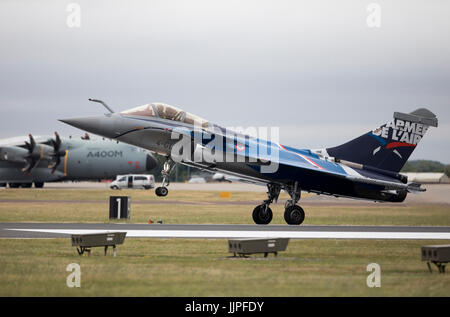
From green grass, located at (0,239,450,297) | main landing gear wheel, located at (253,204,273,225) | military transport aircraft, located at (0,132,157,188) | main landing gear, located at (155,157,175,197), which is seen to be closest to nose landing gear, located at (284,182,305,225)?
main landing gear wheel, located at (253,204,273,225)

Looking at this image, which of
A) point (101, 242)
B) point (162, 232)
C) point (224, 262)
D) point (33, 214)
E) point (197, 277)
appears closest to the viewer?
point (197, 277)

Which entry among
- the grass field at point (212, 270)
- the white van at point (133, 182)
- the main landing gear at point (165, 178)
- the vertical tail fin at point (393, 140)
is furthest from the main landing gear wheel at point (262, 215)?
the white van at point (133, 182)

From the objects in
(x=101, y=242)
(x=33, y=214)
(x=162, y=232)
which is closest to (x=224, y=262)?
(x=101, y=242)

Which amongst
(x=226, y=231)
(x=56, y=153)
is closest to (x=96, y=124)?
(x=226, y=231)

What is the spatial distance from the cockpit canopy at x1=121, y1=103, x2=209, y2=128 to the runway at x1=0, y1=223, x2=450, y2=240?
15.1ft

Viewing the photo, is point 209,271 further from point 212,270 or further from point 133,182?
point 133,182

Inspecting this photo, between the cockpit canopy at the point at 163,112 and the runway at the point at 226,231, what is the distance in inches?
181

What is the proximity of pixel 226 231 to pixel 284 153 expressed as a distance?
496 centimetres

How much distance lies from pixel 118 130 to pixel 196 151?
3.31 m

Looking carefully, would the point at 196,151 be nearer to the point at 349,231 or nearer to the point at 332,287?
the point at 349,231

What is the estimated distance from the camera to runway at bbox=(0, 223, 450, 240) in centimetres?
2455

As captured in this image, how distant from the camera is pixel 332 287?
1395 cm

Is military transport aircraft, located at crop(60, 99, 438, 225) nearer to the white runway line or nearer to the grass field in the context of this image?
the white runway line
